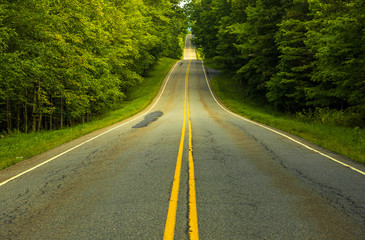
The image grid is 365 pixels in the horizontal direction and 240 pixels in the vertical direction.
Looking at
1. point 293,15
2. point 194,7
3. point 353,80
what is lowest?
point 353,80

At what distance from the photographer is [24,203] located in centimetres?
449

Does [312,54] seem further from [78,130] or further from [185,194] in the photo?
[185,194]

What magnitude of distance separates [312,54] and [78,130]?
1799 centimetres

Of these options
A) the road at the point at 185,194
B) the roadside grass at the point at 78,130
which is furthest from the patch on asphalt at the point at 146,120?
the road at the point at 185,194

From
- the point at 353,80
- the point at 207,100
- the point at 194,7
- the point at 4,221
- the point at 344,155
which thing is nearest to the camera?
the point at 4,221

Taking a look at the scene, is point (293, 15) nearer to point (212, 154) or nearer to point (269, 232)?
point (212, 154)

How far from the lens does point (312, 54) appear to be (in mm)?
19688

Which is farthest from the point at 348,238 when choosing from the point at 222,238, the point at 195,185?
the point at 195,185

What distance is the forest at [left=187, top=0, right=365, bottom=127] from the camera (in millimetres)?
14188

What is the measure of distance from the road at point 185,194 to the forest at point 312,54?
9010 millimetres

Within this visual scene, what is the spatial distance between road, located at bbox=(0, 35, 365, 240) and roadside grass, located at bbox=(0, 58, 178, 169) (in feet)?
3.96

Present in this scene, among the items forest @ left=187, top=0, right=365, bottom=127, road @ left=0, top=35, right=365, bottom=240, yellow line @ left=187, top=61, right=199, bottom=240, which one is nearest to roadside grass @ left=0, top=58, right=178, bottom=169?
road @ left=0, top=35, right=365, bottom=240

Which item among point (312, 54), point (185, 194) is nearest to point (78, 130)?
point (185, 194)

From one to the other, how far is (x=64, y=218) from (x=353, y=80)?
1638 cm
